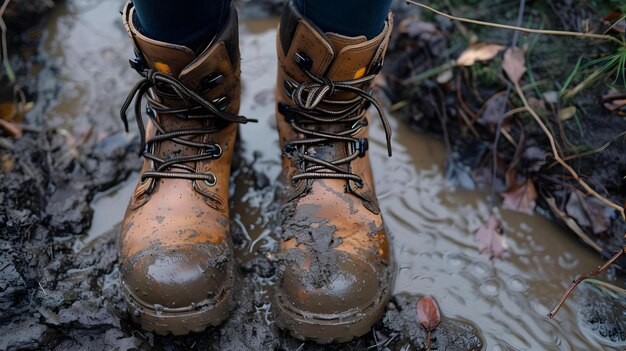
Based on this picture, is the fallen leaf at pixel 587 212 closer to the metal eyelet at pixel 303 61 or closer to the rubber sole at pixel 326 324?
the rubber sole at pixel 326 324

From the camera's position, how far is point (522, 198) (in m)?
1.93

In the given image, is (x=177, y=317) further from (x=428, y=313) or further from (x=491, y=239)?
(x=491, y=239)

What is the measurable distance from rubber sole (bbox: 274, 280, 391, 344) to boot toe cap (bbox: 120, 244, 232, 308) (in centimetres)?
21

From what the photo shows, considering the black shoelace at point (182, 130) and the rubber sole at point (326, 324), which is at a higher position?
the black shoelace at point (182, 130)

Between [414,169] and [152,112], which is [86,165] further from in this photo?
[414,169]

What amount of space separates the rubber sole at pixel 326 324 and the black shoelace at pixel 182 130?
1.60ft

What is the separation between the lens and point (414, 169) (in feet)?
6.82

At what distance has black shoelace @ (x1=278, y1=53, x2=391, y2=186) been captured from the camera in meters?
1.51

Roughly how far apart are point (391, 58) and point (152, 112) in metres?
1.22

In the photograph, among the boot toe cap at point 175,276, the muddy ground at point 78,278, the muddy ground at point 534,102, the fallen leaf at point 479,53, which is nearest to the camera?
the boot toe cap at point 175,276

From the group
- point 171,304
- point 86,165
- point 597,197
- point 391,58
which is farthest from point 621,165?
point 86,165

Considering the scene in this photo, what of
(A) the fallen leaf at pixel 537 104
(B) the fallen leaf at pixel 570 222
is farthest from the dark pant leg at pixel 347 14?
(B) the fallen leaf at pixel 570 222

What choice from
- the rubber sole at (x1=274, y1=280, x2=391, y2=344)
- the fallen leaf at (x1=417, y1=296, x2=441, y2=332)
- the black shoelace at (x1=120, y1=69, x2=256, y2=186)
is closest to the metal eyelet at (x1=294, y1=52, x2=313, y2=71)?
the black shoelace at (x1=120, y1=69, x2=256, y2=186)

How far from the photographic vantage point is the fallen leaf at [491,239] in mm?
1791
